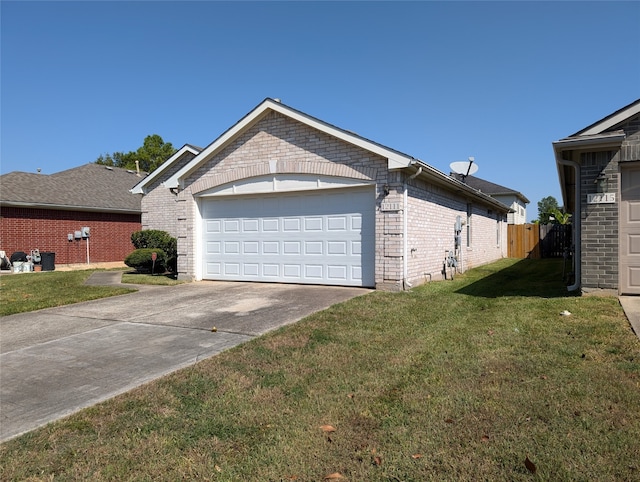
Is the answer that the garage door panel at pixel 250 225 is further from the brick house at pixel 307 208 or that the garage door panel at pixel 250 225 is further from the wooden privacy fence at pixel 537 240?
the wooden privacy fence at pixel 537 240

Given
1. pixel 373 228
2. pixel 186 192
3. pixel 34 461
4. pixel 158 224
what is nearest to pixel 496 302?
pixel 373 228

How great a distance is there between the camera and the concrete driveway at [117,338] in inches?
163

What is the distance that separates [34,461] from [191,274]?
9.63 metres

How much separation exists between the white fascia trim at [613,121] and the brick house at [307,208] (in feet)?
10.6

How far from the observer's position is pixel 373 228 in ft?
33.2

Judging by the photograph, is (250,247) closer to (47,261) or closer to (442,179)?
(442,179)

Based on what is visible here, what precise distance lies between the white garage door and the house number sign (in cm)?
432

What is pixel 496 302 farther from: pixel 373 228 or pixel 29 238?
pixel 29 238

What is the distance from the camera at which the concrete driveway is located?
13.5 ft

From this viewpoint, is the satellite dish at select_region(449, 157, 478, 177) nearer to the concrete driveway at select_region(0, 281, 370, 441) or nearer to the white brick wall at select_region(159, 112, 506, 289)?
the white brick wall at select_region(159, 112, 506, 289)

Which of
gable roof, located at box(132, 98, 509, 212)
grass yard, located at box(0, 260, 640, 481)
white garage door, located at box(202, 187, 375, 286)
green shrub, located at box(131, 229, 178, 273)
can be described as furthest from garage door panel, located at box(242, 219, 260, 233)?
grass yard, located at box(0, 260, 640, 481)

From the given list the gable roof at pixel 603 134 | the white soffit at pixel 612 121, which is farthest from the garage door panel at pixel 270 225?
the white soffit at pixel 612 121

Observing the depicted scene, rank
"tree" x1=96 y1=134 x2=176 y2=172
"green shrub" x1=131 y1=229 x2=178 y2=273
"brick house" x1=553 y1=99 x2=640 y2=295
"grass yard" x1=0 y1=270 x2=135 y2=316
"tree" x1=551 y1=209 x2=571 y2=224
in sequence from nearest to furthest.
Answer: "brick house" x1=553 y1=99 x2=640 y2=295, "grass yard" x1=0 y1=270 x2=135 y2=316, "green shrub" x1=131 y1=229 x2=178 y2=273, "tree" x1=551 y1=209 x2=571 y2=224, "tree" x1=96 y1=134 x2=176 y2=172

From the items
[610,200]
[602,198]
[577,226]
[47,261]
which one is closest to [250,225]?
[577,226]
